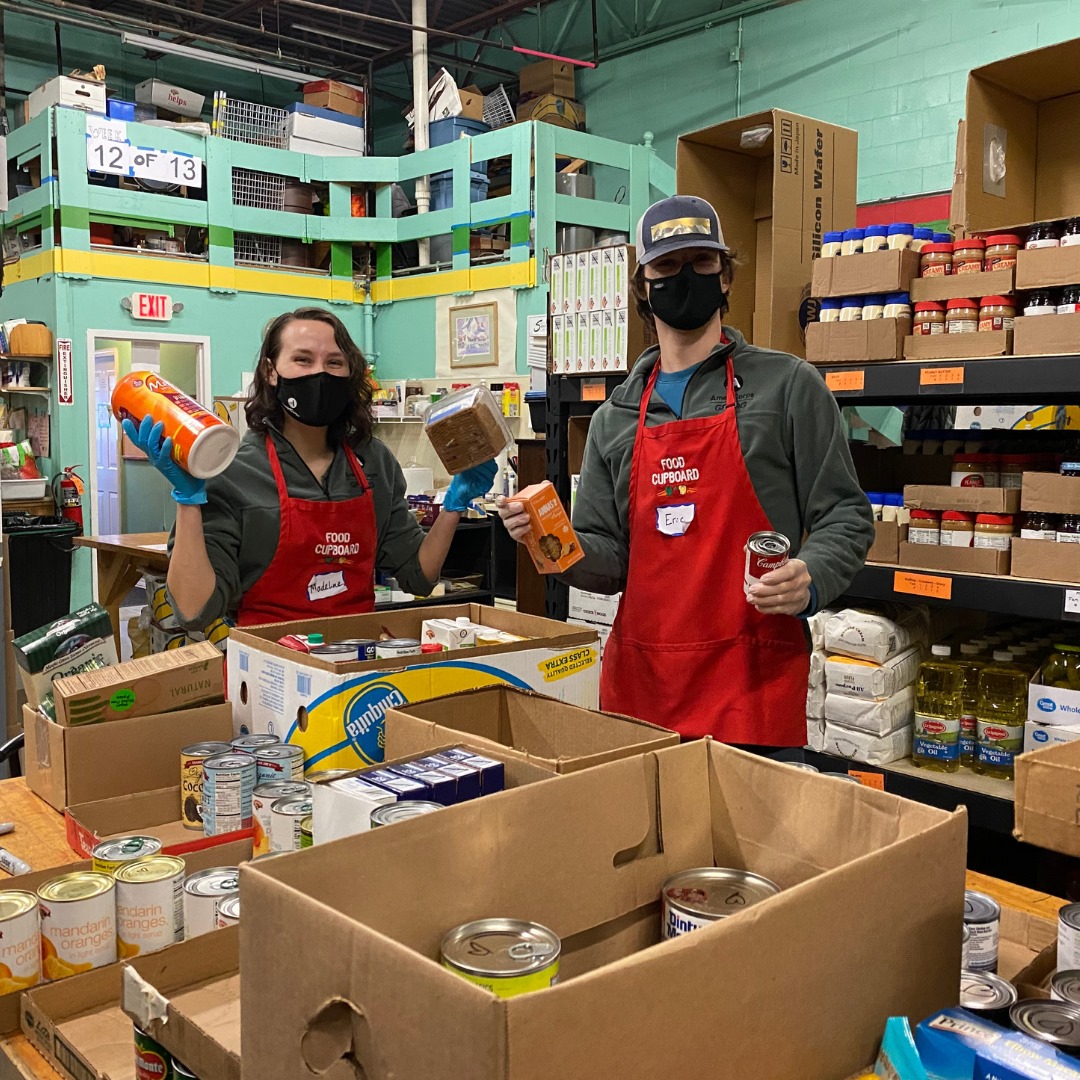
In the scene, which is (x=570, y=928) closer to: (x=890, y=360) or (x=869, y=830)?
(x=869, y=830)

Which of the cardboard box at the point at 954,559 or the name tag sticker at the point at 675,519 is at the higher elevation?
the name tag sticker at the point at 675,519

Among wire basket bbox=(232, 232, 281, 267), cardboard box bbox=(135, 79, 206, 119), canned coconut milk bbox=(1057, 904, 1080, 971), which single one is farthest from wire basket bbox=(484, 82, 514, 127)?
canned coconut milk bbox=(1057, 904, 1080, 971)

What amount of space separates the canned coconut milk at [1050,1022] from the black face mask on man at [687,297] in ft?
5.33

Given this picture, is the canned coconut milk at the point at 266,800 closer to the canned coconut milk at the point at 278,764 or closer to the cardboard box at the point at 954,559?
the canned coconut milk at the point at 278,764

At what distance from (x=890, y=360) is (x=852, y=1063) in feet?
8.65

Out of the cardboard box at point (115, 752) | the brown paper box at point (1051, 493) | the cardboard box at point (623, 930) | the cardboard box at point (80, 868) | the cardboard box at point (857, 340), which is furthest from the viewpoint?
the cardboard box at point (857, 340)

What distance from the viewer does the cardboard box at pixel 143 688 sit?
1.87 m

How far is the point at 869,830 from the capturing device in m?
1.05

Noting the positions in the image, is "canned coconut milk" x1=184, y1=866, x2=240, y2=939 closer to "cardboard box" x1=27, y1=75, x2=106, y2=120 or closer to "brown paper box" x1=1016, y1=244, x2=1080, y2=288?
"brown paper box" x1=1016, y1=244, x2=1080, y2=288

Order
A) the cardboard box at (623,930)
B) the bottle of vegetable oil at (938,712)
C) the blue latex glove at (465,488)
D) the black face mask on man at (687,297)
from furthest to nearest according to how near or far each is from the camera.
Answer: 1. the bottle of vegetable oil at (938,712)
2. the blue latex glove at (465,488)
3. the black face mask on man at (687,297)
4. the cardboard box at (623,930)

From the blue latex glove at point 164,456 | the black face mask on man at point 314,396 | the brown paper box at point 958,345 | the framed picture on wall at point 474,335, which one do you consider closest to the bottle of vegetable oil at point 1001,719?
the brown paper box at point 958,345

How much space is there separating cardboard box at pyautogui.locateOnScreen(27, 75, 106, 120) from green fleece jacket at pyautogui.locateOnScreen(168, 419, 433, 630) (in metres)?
8.03

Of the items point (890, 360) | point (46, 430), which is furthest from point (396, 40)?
point (890, 360)

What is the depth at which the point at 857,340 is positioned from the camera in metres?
3.23
